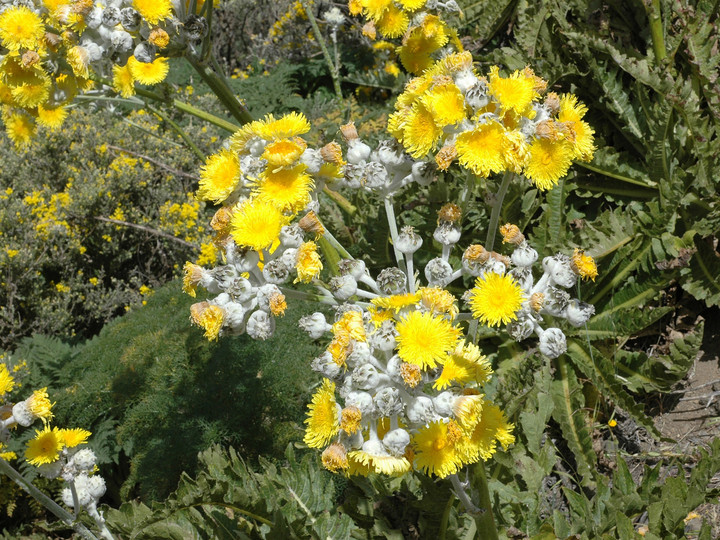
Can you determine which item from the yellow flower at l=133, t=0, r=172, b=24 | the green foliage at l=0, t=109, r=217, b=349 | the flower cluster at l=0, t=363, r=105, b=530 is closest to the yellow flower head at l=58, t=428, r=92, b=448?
the flower cluster at l=0, t=363, r=105, b=530

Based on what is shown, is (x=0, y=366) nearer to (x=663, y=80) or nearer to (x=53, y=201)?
(x=663, y=80)

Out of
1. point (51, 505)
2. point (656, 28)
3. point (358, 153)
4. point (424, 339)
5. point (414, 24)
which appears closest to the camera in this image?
point (424, 339)

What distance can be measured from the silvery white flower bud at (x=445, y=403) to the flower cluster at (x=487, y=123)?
614 millimetres

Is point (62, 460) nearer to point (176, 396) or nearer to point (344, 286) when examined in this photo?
point (176, 396)

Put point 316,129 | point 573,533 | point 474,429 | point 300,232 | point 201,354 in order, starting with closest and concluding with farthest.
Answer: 1. point 474,429
2. point 300,232
3. point 573,533
4. point 201,354
5. point 316,129

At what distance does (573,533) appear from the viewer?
8.13ft

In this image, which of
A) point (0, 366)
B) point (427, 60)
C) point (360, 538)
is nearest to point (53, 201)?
point (0, 366)

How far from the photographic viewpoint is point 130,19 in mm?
2580

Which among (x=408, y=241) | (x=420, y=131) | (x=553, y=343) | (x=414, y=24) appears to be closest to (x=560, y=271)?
(x=553, y=343)

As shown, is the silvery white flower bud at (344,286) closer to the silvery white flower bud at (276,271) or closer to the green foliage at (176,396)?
the silvery white flower bud at (276,271)

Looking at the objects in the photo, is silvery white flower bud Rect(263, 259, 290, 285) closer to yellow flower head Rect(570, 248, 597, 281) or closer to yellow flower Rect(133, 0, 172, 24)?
yellow flower head Rect(570, 248, 597, 281)

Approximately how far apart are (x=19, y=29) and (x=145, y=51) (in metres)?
0.52

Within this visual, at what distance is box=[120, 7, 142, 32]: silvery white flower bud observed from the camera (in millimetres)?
2562

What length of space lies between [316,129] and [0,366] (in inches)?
122
